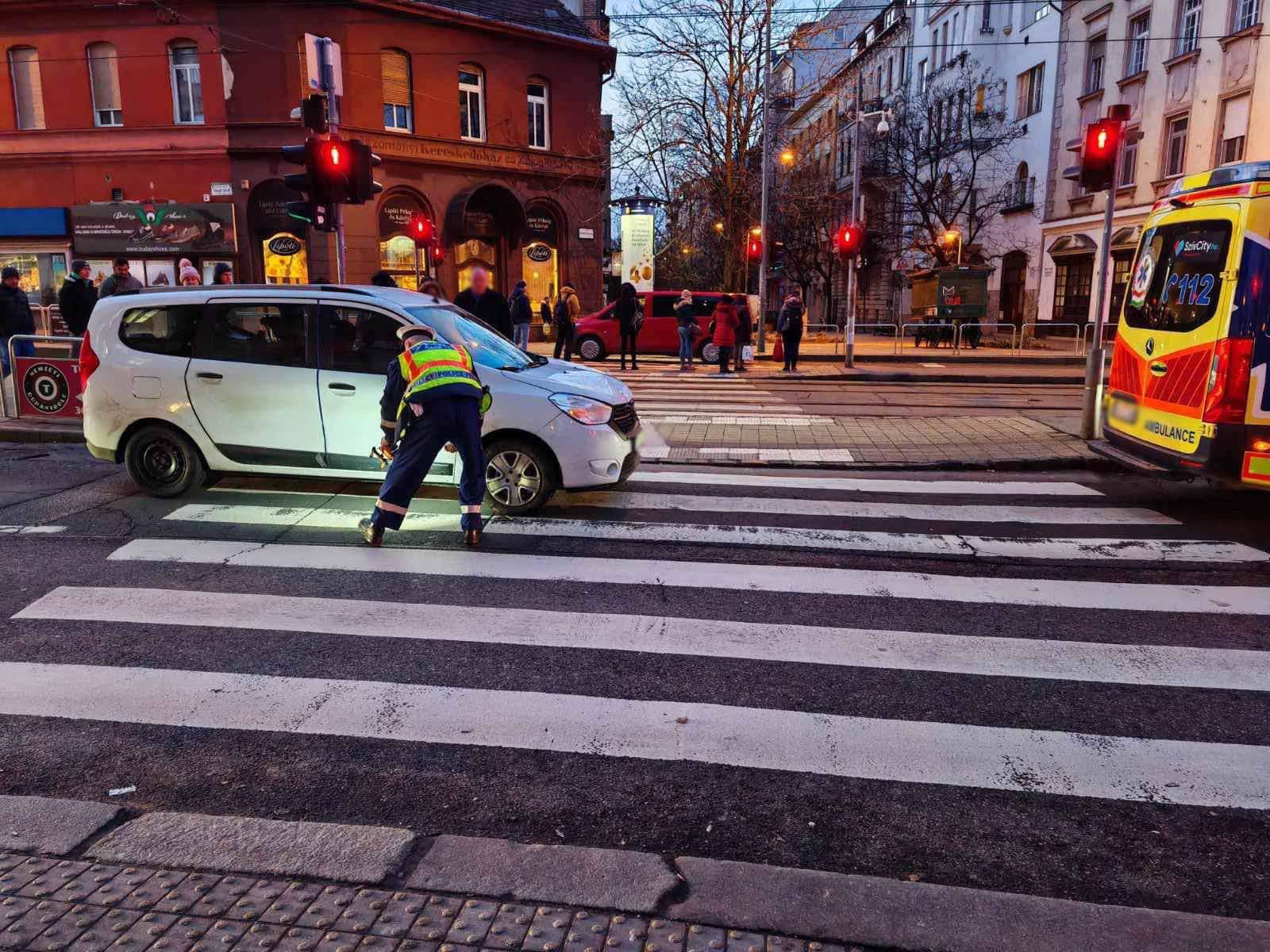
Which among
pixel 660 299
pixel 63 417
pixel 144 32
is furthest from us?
pixel 144 32

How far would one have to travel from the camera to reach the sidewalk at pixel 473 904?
2512mm

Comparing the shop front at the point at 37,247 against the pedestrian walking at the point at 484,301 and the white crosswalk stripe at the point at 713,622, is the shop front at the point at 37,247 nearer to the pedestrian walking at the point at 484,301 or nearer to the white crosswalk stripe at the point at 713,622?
the pedestrian walking at the point at 484,301

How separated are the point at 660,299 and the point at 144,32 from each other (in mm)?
16738

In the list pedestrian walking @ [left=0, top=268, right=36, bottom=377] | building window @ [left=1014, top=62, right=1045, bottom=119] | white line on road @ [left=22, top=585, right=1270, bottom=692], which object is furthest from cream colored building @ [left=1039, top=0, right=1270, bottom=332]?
pedestrian walking @ [left=0, top=268, right=36, bottom=377]

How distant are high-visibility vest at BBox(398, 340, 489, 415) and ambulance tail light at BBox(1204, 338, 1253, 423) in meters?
5.61

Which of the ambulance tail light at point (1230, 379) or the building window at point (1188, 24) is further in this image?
the building window at point (1188, 24)

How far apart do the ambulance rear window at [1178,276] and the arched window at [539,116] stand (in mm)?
25390

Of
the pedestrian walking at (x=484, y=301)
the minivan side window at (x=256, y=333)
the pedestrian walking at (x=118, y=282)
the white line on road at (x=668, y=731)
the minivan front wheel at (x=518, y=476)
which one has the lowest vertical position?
the white line on road at (x=668, y=731)

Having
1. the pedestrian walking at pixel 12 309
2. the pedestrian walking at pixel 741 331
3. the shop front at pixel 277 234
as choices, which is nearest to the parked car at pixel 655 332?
the pedestrian walking at pixel 741 331

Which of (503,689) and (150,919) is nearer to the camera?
(150,919)

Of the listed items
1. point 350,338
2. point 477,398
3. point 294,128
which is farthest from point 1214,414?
point 294,128

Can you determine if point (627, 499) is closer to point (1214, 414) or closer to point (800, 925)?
point (1214, 414)

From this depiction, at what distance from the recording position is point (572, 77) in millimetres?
31016

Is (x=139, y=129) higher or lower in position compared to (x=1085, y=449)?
higher
